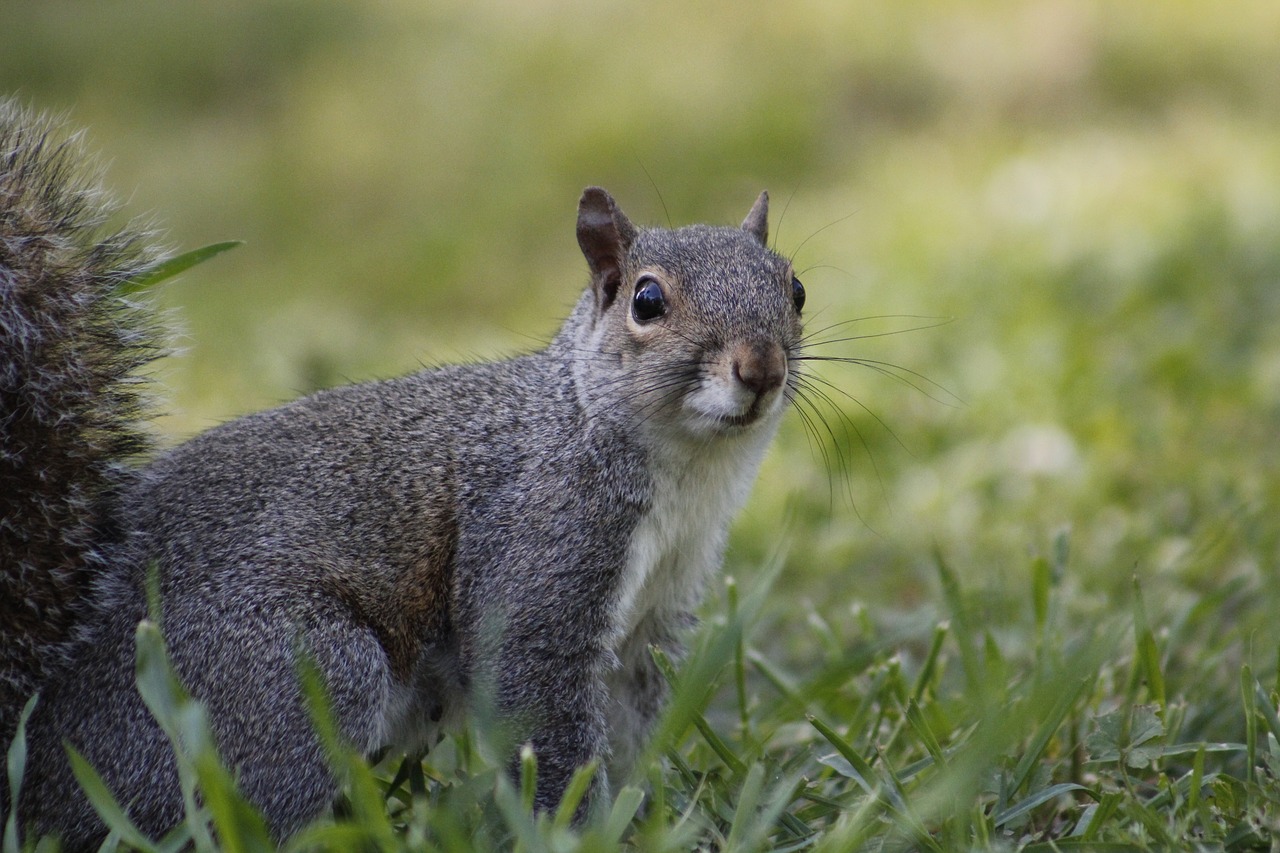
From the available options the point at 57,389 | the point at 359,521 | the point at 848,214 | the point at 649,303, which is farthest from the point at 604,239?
the point at 848,214

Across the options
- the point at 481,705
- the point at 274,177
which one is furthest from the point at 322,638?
the point at 274,177

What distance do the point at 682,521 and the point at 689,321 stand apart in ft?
1.03

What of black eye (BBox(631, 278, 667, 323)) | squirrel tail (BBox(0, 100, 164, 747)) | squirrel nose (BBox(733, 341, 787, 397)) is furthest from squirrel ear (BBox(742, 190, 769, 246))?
squirrel tail (BBox(0, 100, 164, 747))

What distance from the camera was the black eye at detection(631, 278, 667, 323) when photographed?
213 centimetres

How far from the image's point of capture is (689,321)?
208 centimetres

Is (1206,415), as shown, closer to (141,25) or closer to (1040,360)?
(1040,360)

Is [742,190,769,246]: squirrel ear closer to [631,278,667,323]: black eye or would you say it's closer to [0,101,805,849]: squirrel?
[0,101,805,849]: squirrel

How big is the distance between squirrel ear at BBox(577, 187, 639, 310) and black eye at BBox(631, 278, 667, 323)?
0.36 feet

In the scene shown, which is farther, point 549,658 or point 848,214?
point 848,214

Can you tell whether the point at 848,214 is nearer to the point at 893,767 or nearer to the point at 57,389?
the point at 893,767

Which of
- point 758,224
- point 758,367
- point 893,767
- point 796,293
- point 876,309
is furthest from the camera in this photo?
point 876,309

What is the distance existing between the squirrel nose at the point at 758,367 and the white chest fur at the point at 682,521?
16 centimetres

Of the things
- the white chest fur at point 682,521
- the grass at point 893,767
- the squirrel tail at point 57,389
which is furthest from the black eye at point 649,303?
the squirrel tail at point 57,389

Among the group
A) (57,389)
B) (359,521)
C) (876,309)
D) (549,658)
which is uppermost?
(57,389)
